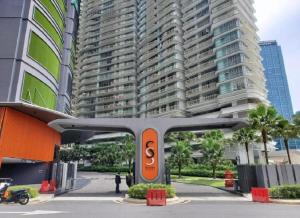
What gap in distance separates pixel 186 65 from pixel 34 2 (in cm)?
6091

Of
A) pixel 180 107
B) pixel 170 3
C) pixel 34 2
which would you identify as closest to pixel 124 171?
pixel 180 107

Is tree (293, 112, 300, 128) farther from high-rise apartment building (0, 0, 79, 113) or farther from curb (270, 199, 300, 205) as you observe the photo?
high-rise apartment building (0, 0, 79, 113)

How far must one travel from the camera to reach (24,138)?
26.5m

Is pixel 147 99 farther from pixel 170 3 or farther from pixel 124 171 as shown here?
pixel 170 3

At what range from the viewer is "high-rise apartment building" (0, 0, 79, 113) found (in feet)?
87.1

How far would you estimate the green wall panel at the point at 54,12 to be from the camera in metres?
33.8

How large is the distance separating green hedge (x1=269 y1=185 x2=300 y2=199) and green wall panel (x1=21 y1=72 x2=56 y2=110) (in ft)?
78.2

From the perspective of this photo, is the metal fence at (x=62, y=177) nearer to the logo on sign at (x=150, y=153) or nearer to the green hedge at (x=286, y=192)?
the logo on sign at (x=150, y=153)

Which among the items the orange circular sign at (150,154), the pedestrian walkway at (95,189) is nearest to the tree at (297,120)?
the orange circular sign at (150,154)

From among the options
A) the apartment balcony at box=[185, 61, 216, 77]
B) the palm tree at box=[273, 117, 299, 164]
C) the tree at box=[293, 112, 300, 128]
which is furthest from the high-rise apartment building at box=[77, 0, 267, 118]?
the palm tree at box=[273, 117, 299, 164]

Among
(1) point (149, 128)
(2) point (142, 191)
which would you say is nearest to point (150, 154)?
(1) point (149, 128)

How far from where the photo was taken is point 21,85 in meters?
26.8

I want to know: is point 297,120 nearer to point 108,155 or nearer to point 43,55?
point 43,55

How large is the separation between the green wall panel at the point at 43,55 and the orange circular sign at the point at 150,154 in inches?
634
